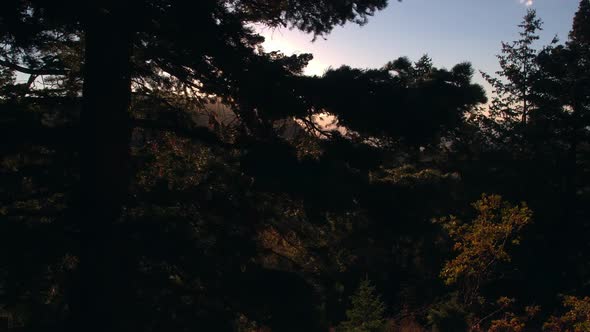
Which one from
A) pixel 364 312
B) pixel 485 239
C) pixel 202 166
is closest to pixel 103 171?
pixel 202 166

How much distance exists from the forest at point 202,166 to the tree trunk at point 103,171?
2 cm

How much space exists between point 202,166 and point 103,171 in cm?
190

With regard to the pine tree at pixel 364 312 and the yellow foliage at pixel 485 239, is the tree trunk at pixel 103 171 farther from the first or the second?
the yellow foliage at pixel 485 239

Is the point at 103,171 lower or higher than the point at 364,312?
higher

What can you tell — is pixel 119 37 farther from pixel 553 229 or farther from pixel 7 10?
pixel 553 229

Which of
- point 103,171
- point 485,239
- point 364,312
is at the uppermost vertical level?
point 103,171

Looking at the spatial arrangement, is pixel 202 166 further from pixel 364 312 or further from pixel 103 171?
pixel 364 312

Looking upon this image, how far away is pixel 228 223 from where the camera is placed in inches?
276

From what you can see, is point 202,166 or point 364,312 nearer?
point 202,166

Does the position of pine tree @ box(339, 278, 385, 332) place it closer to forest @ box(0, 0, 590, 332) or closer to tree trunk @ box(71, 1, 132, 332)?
forest @ box(0, 0, 590, 332)

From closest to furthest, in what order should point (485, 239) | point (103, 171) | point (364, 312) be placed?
point (103, 171), point (364, 312), point (485, 239)

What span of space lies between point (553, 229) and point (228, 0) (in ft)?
70.5

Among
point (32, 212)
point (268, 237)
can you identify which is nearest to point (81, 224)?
point (32, 212)

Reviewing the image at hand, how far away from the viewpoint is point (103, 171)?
224 inches
